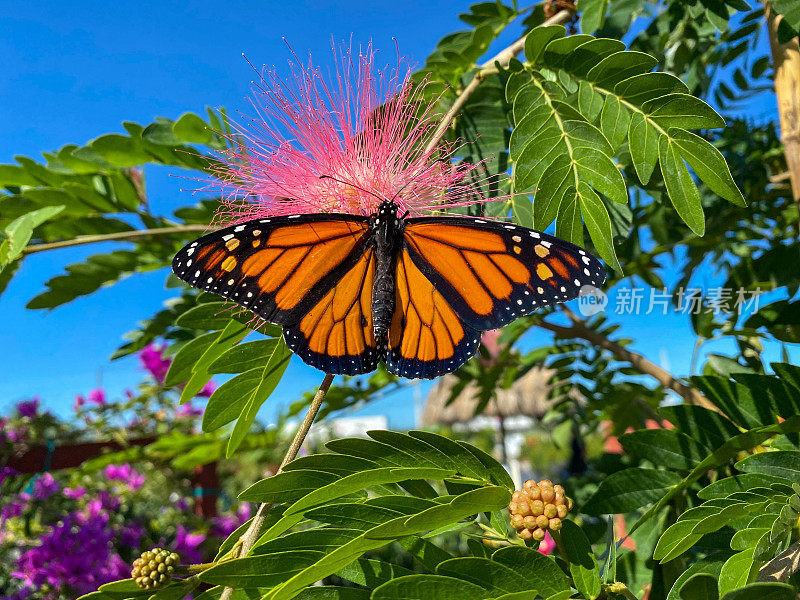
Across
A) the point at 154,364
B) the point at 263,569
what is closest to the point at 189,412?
the point at 154,364

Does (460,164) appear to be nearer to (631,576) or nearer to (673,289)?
(631,576)

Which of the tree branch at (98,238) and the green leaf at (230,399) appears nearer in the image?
the green leaf at (230,399)

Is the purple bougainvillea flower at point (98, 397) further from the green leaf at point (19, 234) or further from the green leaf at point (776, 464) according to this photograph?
the green leaf at point (776, 464)

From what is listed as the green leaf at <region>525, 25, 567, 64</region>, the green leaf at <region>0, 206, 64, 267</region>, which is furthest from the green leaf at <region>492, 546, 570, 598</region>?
the green leaf at <region>0, 206, 64, 267</region>

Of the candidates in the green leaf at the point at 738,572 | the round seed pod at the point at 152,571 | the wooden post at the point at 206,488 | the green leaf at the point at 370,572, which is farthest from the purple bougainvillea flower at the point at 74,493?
the green leaf at the point at 738,572

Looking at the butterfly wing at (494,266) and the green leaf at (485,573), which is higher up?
the butterfly wing at (494,266)

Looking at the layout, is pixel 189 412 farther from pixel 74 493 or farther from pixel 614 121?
pixel 614 121

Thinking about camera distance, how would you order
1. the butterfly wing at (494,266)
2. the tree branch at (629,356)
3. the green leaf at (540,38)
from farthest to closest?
the tree branch at (629,356) → the green leaf at (540,38) → the butterfly wing at (494,266)
